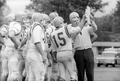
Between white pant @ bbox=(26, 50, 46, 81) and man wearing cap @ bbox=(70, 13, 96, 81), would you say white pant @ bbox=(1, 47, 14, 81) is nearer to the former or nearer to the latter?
white pant @ bbox=(26, 50, 46, 81)

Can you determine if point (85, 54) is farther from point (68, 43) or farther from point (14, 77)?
point (14, 77)

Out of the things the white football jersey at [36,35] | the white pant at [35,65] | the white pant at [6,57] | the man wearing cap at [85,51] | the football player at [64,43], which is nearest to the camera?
the white football jersey at [36,35]

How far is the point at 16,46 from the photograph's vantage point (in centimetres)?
1043

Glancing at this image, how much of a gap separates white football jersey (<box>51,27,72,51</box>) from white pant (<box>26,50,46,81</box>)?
29.0 inches

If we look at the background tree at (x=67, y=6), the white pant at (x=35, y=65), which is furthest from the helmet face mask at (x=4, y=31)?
the background tree at (x=67, y=6)

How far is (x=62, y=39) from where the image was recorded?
1011 cm

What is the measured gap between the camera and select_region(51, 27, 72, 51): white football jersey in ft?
33.1

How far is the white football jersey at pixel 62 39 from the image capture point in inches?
398

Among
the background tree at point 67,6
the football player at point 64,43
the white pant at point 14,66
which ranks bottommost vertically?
the white pant at point 14,66

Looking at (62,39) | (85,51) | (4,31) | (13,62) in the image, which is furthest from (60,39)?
(4,31)

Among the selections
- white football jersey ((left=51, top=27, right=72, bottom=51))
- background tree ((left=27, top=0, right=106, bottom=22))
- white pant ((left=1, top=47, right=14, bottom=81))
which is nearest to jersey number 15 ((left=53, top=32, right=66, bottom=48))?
white football jersey ((left=51, top=27, right=72, bottom=51))

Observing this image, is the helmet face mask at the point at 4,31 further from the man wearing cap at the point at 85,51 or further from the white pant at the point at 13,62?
the man wearing cap at the point at 85,51

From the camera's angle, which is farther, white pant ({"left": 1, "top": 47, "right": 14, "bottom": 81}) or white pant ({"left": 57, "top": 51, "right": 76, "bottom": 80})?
white pant ({"left": 1, "top": 47, "right": 14, "bottom": 81})

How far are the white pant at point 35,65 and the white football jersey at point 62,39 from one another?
0.74 meters
